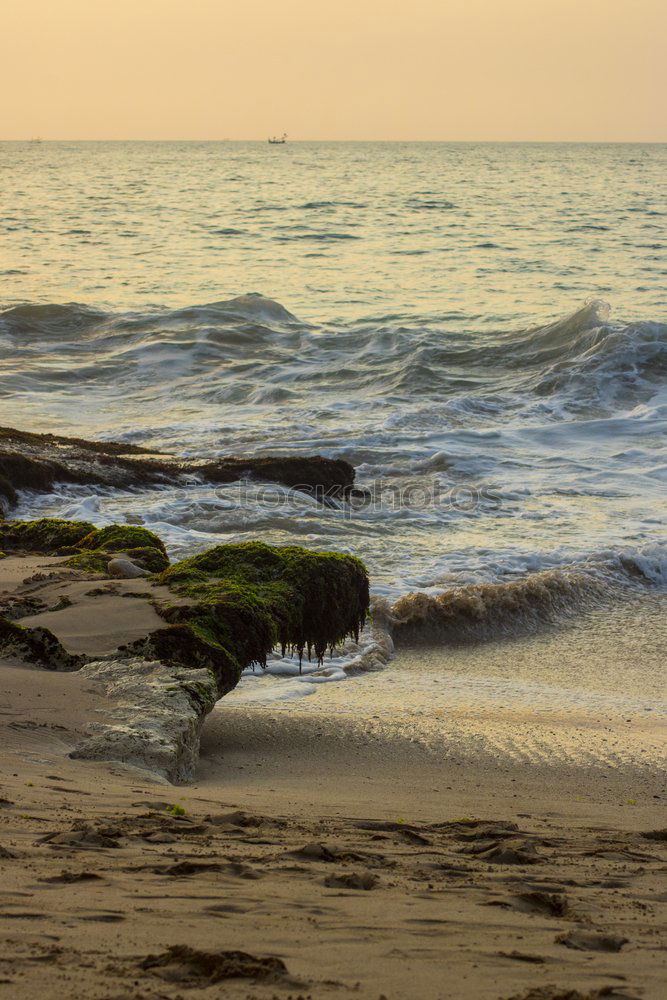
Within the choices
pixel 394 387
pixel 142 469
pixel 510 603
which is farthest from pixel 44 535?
pixel 394 387

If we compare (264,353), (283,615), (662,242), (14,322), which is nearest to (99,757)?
(283,615)

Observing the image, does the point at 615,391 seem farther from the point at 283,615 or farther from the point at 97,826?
the point at 97,826

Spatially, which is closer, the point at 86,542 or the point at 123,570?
the point at 123,570

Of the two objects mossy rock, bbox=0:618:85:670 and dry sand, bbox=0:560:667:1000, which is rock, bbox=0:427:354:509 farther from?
dry sand, bbox=0:560:667:1000

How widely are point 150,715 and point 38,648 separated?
83cm

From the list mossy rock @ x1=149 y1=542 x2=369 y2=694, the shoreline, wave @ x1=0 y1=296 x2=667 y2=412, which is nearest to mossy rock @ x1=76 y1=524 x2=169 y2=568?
mossy rock @ x1=149 y1=542 x2=369 y2=694

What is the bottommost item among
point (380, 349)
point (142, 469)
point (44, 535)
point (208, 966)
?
point (142, 469)

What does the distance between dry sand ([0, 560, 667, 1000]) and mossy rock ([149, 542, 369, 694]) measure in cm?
55

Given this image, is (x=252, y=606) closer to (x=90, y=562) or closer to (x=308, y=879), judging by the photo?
(x=90, y=562)

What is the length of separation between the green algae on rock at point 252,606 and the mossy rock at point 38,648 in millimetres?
314

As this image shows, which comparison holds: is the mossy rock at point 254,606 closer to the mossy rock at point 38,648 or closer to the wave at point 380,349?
the mossy rock at point 38,648

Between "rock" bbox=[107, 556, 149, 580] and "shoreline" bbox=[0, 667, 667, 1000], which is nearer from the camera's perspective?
"shoreline" bbox=[0, 667, 667, 1000]

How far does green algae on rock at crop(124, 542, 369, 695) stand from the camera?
5.38 meters

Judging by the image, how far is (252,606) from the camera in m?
5.71
